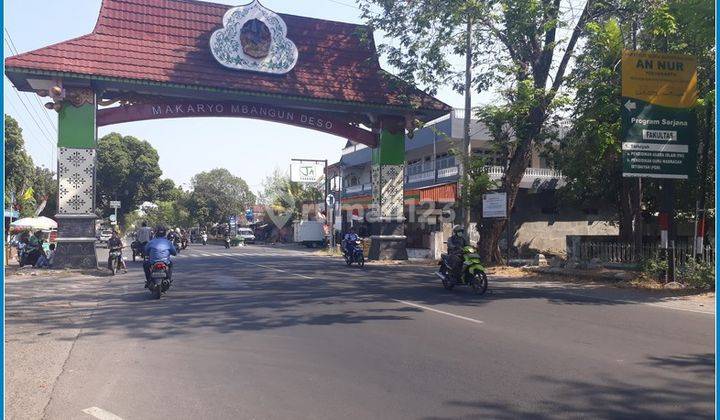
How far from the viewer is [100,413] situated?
5.04 m

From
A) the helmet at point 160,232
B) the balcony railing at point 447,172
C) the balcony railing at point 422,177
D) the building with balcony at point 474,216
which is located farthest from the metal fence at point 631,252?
the balcony railing at point 422,177

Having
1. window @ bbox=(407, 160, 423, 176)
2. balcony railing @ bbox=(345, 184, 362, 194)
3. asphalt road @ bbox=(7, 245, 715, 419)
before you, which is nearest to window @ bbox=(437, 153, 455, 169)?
window @ bbox=(407, 160, 423, 176)

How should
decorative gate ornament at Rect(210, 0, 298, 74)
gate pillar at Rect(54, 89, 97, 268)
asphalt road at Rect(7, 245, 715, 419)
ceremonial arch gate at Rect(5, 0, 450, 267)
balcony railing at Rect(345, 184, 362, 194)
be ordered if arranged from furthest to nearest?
balcony railing at Rect(345, 184, 362, 194) → decorative gate ornament at Rect(210, 0, 298, 74) → ceremonial arch gate at Rect(5, 0, 450, 267) → gate pillar at Rect(54, 89, 97, 268) → asphalt road at Rect(7, 245, 715, 419)

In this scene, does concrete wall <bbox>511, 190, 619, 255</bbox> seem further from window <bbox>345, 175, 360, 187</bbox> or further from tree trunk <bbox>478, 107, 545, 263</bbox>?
window <bbox>345, 175, 360, 187</bbox>

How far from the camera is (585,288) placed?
592 inches

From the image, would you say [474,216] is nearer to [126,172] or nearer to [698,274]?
[698,274]

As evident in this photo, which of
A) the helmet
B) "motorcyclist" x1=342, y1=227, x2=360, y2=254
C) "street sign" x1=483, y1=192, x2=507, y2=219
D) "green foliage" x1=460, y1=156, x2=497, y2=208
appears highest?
"green foliage" x1=460, y1=156, x2=497, y2=208

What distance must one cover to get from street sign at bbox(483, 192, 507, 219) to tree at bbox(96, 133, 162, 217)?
4068cm

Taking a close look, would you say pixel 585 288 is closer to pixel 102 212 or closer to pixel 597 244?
pixel 597 244

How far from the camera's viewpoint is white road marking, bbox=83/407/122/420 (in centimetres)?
494

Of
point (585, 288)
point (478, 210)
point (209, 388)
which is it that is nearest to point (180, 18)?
point (478, 210)

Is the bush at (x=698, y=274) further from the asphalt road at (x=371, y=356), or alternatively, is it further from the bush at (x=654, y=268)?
the asphalt road at (x=371, y=356)

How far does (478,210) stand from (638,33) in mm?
7876

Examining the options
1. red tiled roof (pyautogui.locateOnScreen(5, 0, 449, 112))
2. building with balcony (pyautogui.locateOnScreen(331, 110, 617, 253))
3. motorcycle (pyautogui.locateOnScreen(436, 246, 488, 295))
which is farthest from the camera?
building with balcony (pyautogui.locateOnScreen(331, 110, 617, 253))
